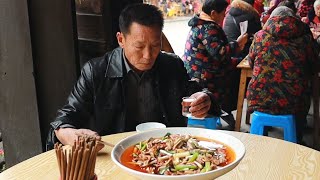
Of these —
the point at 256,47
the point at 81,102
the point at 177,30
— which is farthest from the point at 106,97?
the point at 177,30

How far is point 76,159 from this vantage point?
1106 millimetres

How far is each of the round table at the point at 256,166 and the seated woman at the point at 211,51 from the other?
231 cm

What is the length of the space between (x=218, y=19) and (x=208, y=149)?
9.74 ft

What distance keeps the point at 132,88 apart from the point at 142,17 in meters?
0.45

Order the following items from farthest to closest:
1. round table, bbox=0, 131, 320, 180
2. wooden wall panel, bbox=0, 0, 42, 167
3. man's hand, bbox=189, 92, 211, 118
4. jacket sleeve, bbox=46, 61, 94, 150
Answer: wooden wall panel, bbox=0, 0, 42, 167
jacket sleeve, bbox=46, 61, 94, 150
man's hand, bbox=189, 92, 211, 118
round table, bbox=0, 131, 320, 180

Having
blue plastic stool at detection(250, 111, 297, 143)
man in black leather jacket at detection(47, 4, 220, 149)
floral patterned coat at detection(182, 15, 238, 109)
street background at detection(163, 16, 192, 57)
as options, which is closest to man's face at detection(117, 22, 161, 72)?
man in black leather jacket at detection(47, 4, 220, 149)

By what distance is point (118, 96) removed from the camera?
2230 mm

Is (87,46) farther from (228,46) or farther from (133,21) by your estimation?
(228,46)

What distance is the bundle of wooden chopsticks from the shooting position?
3.62 ft

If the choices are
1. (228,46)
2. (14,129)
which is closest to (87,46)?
(14,129)

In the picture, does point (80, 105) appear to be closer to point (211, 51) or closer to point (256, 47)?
point (256, 47)

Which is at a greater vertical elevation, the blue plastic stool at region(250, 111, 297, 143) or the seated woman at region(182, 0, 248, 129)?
the seated woman at region(182, 0, 248, 129)

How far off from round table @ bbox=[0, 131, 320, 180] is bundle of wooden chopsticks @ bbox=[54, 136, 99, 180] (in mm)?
430

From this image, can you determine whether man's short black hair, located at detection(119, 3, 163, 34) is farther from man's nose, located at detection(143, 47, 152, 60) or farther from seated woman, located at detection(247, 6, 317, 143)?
seated woman, located at detection(247, 6, 317, 143)
